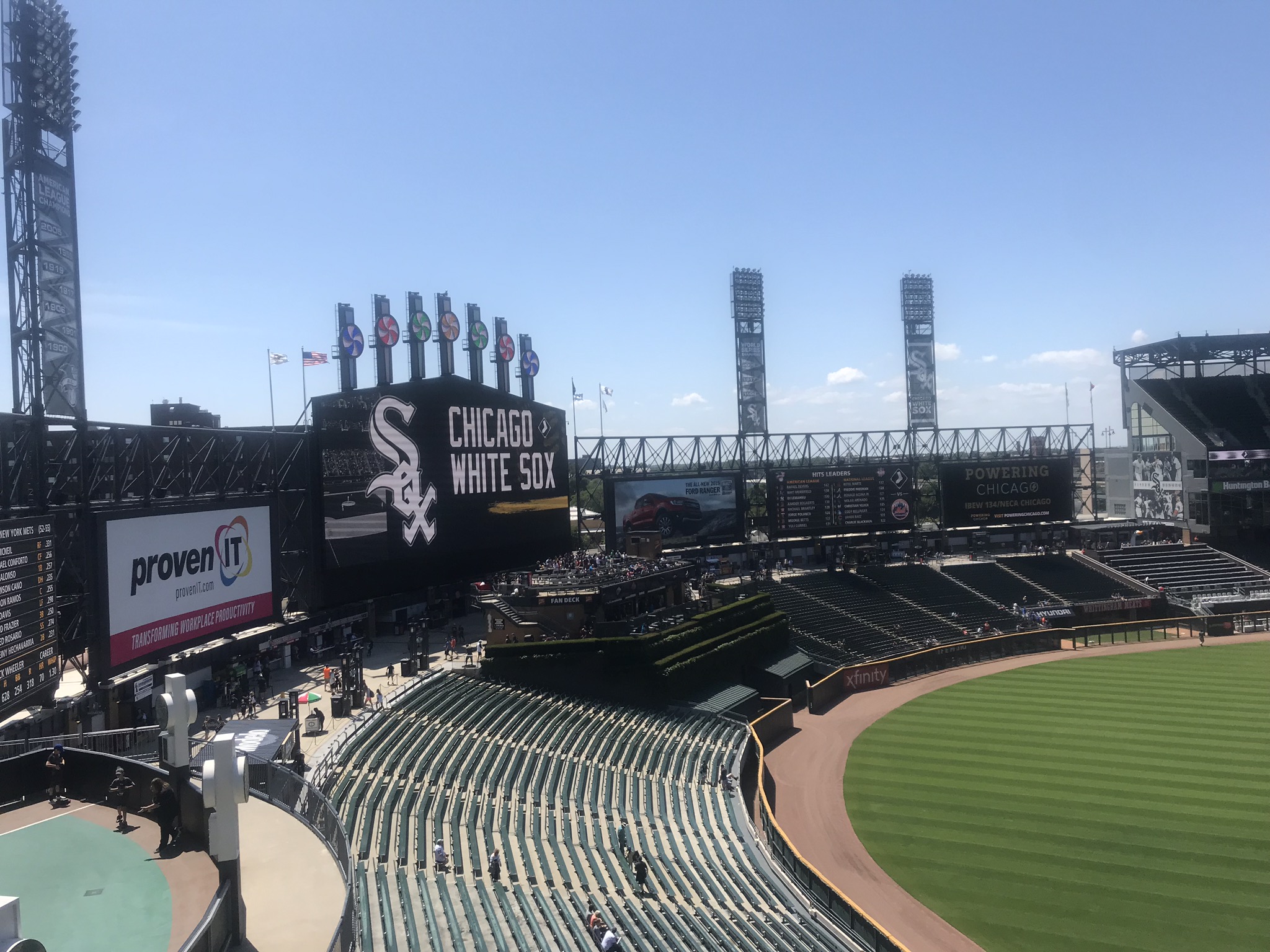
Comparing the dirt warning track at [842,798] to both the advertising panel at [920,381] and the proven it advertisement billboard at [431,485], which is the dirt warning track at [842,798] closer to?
the proven it advertisement billboard at [431,485]

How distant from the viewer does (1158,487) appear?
73.8m

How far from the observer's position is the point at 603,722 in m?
32.6

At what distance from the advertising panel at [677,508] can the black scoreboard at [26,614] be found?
121ft

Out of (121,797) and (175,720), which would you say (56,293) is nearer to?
(121,797)

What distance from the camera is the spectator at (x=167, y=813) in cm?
1033

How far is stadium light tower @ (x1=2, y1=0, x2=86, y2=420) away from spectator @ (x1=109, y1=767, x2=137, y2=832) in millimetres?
21375

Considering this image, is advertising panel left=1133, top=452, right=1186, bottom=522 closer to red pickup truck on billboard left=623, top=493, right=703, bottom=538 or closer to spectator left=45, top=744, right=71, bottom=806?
red pickup truck on billboard left=623, top=493, right=703, bottom=538

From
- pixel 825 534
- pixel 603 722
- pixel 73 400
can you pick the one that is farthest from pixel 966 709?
pixel 73 400

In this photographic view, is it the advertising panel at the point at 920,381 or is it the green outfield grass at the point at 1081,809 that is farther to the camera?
the advertising panel at the point at 920,381

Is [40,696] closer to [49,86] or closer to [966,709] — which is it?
[49,86]

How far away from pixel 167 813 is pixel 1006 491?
64.7m

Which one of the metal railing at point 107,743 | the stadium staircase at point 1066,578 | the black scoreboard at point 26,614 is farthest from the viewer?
the stadium staircase at point 1066,578

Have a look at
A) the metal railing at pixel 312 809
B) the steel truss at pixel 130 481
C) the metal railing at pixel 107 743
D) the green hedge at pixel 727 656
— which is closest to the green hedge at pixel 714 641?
the green hedge at pixel 727 656

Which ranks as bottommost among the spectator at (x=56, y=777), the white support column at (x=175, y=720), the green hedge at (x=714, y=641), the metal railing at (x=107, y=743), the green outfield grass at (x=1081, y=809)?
the green outfield grass at (x=1081, y=809)
